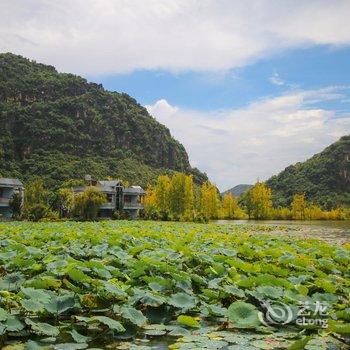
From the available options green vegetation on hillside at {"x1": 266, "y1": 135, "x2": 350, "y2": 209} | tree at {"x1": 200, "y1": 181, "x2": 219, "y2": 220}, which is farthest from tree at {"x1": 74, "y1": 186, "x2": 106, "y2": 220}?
green vegetation on hillside at {"x1": 266, "y1": 135, "x2": 350, "y2": 209}

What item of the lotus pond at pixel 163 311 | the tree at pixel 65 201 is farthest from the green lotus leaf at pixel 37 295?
the tree at pixel 65 201

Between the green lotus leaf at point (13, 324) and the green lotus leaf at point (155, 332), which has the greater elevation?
the green lotus leaf at point (13, 324)

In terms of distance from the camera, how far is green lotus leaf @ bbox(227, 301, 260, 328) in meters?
3.62

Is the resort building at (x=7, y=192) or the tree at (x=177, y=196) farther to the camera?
the tree at (x=177, y=196)

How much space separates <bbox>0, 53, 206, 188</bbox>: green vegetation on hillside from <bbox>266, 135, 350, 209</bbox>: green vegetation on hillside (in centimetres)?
2884

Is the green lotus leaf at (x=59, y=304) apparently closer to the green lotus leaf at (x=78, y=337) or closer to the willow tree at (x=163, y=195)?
the green lotus leaf at (x=78, y=337)

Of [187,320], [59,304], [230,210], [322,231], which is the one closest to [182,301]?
[187,320]

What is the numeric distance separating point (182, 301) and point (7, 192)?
4534 cm

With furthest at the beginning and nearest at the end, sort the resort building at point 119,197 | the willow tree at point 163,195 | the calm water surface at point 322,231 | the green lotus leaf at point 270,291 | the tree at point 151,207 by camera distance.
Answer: the willow tree at point 163,195, the resort building at point 119,197, the tree at point 151,207, the calm water surface at point 322,231, the green lotus leaf at point 270,291

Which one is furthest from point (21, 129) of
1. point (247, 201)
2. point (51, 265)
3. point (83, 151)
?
point (51, 265)

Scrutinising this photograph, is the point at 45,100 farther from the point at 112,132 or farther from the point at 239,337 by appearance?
the point at 239,337

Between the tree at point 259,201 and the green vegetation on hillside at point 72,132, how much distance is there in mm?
33484

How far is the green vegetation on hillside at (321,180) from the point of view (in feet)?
363

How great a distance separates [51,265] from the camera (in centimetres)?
560
